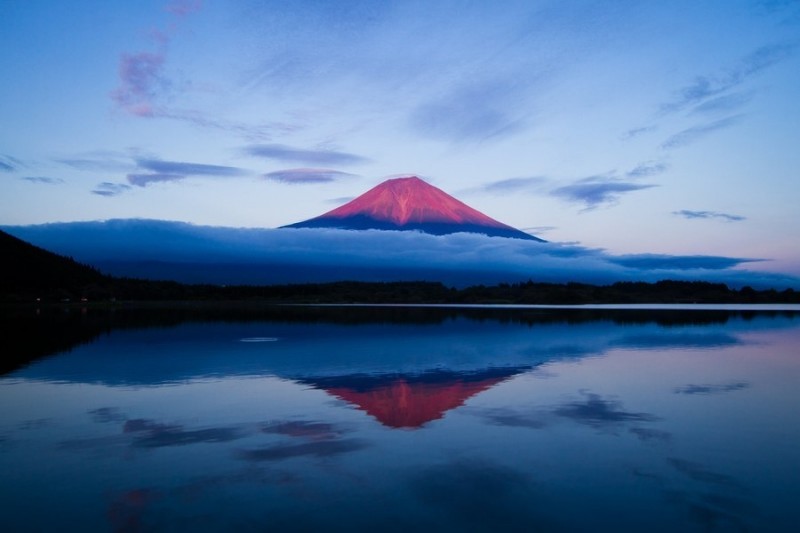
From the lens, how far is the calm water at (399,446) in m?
8.68

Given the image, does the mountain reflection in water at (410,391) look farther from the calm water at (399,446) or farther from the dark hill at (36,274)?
the dark hill at (36,274)

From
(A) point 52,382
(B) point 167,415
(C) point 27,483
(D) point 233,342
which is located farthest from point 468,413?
(D) point 233,342

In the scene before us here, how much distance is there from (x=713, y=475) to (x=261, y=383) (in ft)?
47.2

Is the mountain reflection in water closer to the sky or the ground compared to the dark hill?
closer to the ground

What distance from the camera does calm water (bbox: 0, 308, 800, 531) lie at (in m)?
8.68

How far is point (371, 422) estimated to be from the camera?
47.7ft

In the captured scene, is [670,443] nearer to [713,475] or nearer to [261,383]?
[713,475]

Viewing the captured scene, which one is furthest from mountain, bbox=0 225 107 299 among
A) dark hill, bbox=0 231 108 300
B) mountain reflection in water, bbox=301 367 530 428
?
mountain reflection in water, bbox=301 367 530 428

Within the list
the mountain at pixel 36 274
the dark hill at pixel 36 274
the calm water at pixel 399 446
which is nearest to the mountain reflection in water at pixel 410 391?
the calm water at pixel 399 446

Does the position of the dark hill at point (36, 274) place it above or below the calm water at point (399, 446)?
above

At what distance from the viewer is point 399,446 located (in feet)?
40.3

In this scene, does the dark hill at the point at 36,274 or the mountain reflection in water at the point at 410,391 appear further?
the dark hill at the point at 36,274

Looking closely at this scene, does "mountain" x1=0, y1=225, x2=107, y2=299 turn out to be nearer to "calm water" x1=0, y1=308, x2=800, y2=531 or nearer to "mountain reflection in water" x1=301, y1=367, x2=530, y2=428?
"calm water" x1=0, y1=308, x2=800, y2=531

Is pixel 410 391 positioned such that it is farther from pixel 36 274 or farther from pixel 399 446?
pixel 36 274
